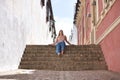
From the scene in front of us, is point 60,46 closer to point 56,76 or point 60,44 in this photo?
point 60,44

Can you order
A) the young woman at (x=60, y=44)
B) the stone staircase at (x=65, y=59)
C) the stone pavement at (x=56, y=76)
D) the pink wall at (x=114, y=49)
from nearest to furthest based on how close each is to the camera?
the stone pavement at (x=56, y=76) < the pink wall at (x=114, y=49) < the stone staircase at (x=65, y=59) < the young woman at (x=60, y=44)

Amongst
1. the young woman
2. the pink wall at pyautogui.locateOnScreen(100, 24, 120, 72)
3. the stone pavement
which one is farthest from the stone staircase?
the stone pavement

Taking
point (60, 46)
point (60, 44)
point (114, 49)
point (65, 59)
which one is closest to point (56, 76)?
point (114, 49)

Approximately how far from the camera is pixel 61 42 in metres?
13.2

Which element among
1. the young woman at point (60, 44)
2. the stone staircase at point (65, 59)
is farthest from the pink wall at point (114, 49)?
the young woman at point (60, 44)

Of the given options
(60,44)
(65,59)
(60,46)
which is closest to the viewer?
(65,59)

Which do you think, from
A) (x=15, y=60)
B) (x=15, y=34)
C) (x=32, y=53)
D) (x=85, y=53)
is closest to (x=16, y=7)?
(x=15, y=34)

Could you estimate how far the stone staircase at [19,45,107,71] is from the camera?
1120 cm

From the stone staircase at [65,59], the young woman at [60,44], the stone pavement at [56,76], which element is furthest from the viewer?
the young woman at [60,44]

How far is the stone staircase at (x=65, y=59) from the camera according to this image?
11.2 meters

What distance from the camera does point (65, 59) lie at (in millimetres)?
11922

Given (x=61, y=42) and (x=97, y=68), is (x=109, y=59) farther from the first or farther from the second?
(x=61, y=42)

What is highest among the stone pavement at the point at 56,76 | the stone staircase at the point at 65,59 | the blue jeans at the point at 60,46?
the blue jeans at the point at 60,46

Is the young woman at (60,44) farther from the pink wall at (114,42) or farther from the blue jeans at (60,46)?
the pink wall at (114,42)
